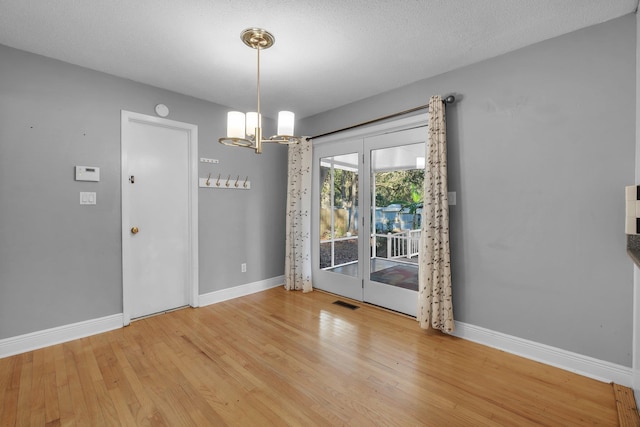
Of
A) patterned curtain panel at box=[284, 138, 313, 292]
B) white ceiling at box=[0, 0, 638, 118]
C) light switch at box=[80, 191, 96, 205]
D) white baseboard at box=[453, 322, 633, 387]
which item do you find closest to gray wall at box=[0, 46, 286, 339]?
light switch at box=[80, 191, 96, 205]

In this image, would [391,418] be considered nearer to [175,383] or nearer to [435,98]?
[175,383]

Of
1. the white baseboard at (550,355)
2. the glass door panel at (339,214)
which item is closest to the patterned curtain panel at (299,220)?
the glass door panel at (339,214)

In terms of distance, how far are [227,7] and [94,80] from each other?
1.82 metres

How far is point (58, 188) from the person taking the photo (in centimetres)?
249

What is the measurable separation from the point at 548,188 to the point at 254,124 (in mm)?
2424

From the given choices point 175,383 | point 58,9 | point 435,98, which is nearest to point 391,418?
point 175,383

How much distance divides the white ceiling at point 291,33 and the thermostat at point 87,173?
98 centimetres

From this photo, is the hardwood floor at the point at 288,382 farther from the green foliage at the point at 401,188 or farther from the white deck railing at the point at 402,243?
the green foliage at the point at 401,188

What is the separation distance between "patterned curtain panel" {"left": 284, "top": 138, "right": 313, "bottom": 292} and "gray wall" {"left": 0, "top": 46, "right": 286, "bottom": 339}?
1569mm

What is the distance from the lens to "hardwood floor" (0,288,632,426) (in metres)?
1.61

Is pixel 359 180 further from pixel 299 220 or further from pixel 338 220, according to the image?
pixel 299 220

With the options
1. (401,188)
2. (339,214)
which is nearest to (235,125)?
(401,188)

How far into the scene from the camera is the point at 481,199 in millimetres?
2529

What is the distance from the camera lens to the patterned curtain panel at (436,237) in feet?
8.49
